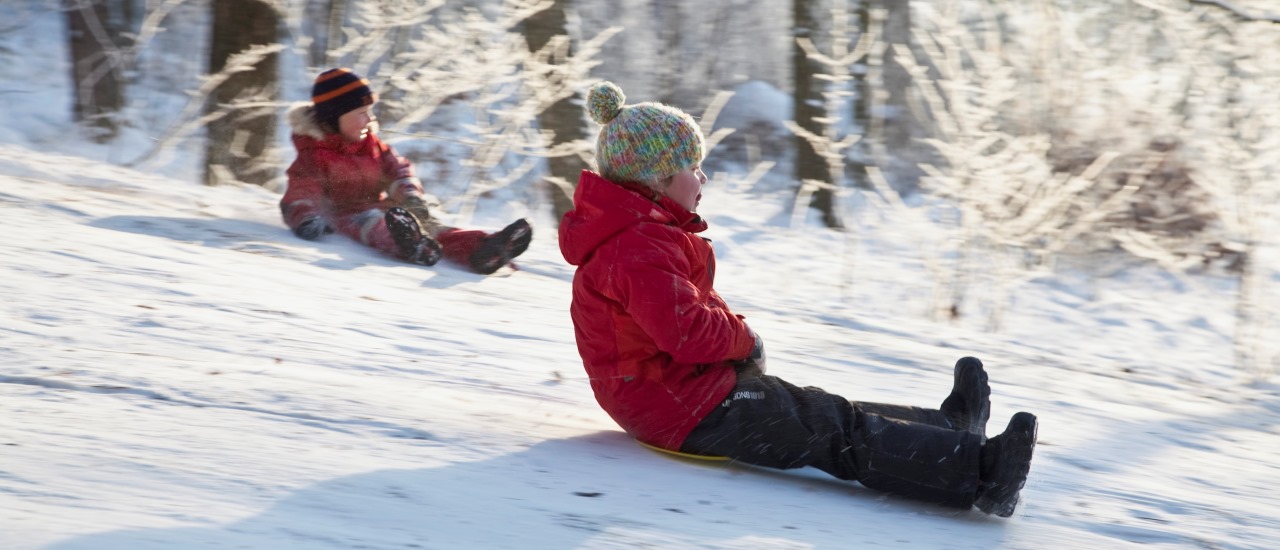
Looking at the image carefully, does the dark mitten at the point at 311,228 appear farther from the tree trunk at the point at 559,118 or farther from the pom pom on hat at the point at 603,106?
the pom pom on hat at the point at 603,106

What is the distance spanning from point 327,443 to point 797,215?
7906 mm

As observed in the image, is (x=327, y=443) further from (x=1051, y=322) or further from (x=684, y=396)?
(x=1051, y=322)

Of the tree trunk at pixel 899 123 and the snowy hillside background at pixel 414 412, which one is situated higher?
the snowy hillside background at pixel 414 412

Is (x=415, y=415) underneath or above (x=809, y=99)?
above

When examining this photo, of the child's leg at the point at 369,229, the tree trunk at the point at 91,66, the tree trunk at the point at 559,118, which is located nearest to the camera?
the child's leg at the point at 369,229

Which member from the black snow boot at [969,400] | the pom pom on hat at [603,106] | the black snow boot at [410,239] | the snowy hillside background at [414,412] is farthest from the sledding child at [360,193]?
the black snow boot at [969,400]

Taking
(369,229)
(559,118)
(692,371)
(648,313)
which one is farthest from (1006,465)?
(559,118)

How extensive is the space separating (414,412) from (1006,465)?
1.51m

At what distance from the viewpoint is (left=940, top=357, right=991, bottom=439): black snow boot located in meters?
3.00

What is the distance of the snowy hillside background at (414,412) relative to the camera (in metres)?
2.29

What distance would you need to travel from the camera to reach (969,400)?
2998mm

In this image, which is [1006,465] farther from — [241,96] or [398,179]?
[241,96]

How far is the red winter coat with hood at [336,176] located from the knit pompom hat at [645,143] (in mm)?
3228

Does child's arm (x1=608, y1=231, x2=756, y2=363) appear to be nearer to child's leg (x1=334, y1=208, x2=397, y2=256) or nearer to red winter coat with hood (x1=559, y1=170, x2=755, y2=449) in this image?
red winter coat with hood (x1=559, y1=170, x2=755, y2=449)
